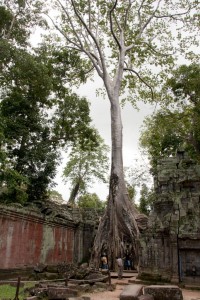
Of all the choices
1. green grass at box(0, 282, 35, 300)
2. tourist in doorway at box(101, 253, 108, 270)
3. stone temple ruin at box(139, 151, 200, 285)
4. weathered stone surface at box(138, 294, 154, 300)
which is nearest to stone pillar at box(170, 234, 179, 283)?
stone temple ruin at box(139, 151, 200, 285)

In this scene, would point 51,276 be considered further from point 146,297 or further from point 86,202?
point 86,202

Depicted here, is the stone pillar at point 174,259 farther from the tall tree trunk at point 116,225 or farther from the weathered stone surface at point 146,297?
the weathered stone surface at point 146,297

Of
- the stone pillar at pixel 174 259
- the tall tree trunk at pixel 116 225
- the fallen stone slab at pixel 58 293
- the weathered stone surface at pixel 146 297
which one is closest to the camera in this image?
the weathered stone surface at pixel 146 297

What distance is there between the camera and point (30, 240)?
37.2 ft

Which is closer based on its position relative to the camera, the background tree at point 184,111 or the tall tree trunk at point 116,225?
the tall tree trunk at point 116,225

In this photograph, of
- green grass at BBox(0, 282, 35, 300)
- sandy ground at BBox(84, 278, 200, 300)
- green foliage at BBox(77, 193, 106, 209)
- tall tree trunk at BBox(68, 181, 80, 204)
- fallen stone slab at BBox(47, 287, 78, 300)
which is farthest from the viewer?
green foliage at BBox(77, 193, 106, 209)

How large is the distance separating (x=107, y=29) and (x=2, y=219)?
13.3 metres

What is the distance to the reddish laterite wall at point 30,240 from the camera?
9766 mm

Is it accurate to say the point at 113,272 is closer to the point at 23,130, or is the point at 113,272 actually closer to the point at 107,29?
the point at 23,130

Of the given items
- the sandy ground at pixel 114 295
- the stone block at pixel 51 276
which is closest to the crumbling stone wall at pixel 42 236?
the stone block at pixel 51 276

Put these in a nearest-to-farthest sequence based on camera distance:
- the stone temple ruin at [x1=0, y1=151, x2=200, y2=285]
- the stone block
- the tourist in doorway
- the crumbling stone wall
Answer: the stone temple ruin at [x1=0, y1=151, x2=200, y2=285] < the stone block < the crumbling stone wall < the tourist in doorway

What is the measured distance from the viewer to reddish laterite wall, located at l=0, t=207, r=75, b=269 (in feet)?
32.0

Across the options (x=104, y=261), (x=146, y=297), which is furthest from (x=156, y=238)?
(x=146, y=297)

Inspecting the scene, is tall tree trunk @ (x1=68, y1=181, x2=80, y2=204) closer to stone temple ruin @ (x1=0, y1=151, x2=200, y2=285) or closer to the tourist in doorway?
stone temple ruin @ (x1=0, y1=151, x2=200, y2=285)
